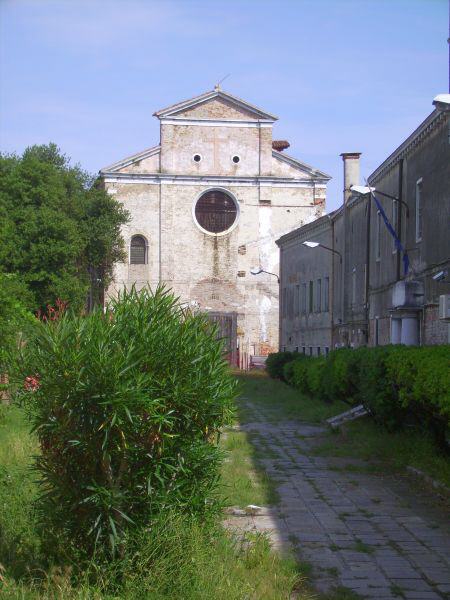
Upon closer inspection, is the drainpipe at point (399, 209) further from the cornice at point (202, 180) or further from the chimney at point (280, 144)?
the chimney at point (280, 144)

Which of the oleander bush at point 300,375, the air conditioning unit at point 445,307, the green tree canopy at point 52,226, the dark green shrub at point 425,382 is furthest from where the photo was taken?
the green tree canopy at point 52,226

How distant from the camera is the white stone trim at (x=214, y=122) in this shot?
45.9 metres

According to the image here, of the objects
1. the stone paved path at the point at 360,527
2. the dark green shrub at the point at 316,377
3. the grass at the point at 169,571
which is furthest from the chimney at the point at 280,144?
the grass at the point at 169,571

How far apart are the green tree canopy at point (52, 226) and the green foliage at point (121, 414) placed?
103ft

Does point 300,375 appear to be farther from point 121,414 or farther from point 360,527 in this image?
point 121,414

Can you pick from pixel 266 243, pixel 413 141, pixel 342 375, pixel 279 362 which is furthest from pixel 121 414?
pixel 266 243

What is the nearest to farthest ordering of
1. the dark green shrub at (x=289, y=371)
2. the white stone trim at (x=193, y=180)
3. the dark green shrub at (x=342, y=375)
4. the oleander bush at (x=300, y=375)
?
the dark green shrub at (x=342, y=375) → the oleander bush at (x=300, y=375) → the dark green shrub at (x=289, y=371) → the white stone trim at (x=193, y=180)

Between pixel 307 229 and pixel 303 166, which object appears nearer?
pixel 307 229

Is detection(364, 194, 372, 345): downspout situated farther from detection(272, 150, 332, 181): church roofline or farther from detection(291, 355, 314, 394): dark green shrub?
detection(272, 150, 332, 181): church roofline

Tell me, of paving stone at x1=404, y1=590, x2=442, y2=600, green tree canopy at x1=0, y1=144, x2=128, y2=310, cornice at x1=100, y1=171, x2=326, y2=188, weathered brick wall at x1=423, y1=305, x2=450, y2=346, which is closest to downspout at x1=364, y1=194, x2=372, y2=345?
weathered brick wall at x1=423, y1=305, x2=450, y2=346

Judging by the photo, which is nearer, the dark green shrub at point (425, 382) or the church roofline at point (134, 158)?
the dark green shrub at point (425, 382)

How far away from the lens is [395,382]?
14008 mm

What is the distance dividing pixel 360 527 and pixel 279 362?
2571 centimetres

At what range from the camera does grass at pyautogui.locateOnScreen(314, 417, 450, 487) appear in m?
12.1
